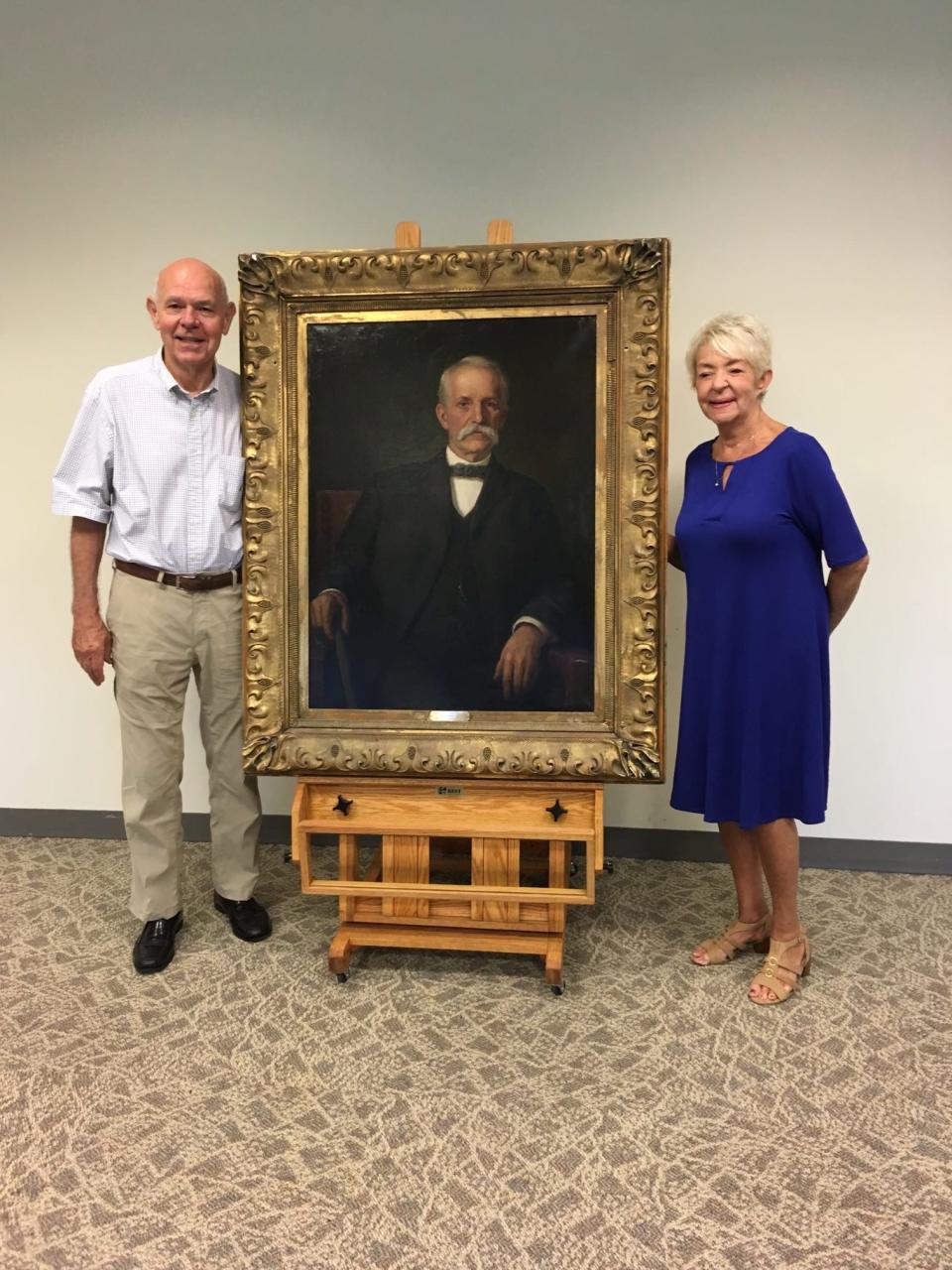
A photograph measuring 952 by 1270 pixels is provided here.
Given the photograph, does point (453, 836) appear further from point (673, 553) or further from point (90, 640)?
point (90, 640)

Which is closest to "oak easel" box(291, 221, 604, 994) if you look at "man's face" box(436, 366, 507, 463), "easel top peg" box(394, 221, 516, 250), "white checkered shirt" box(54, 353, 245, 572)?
"easel top peg" box(394, 221, 516, 250)

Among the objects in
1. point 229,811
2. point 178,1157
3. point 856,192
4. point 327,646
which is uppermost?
point 856,192

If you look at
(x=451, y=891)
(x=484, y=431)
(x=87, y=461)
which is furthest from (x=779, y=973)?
(x=87, y=461)

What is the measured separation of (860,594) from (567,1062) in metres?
1.82

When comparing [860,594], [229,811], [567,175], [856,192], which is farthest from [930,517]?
[229,811]

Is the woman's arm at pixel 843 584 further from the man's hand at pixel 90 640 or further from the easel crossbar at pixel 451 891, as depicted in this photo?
the man's hand at pixel 90 640

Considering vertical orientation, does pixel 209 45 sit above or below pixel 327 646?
above

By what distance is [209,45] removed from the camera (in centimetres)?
265

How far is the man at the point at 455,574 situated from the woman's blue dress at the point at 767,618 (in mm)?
395

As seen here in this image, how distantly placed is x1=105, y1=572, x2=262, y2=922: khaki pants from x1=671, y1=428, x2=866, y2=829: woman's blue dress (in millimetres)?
1310

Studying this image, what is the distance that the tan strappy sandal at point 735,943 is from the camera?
7.19ft

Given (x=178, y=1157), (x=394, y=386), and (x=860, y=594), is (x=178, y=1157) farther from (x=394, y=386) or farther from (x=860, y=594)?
(x=860, y=594)

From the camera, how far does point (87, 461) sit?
2.12 m

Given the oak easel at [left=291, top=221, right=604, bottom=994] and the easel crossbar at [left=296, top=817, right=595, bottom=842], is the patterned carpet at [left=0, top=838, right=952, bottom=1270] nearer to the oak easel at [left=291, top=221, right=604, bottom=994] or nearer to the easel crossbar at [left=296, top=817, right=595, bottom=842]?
the oak easel at [left=291, top=221, right=604, bottom=994]
